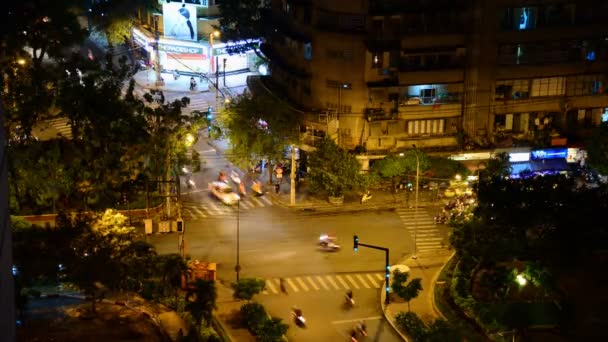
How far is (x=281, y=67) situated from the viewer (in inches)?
3290

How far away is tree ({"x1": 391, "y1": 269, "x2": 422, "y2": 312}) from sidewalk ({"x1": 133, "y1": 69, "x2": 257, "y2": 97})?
160ft

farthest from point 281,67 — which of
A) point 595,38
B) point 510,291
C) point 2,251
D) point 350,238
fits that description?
point 2,251

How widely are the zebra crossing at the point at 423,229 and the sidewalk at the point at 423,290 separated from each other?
1450 millimetres

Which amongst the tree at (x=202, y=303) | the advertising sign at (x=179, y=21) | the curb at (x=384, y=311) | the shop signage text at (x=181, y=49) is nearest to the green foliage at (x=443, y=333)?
the curb at (x=384, y=311)

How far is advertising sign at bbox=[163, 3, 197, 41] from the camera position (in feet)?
328

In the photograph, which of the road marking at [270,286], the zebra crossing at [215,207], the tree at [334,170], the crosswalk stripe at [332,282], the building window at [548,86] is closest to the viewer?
the road marking at [270,286]

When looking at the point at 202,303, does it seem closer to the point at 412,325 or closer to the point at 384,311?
the point at 412,325

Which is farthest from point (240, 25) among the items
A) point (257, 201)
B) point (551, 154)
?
point (551, 154)

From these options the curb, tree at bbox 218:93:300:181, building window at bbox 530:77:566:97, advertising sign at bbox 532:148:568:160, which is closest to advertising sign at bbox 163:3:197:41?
tree at bbox 218:93:300:181

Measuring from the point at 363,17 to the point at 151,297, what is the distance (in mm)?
32439

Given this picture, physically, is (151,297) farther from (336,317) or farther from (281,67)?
(281,67)

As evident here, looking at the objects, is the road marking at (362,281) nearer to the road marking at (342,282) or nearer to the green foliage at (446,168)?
the road marking at (342,282)

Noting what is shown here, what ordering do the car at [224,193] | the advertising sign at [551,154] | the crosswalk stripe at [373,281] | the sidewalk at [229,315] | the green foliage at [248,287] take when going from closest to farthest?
1. the sidewalk at [229,315]
2. the green foliage at [248,287]
3. the crosswalk stripe at [373,281]
4. the car at [224,193]
5. the advertising sign at [551,154]

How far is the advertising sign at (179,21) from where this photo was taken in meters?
100
